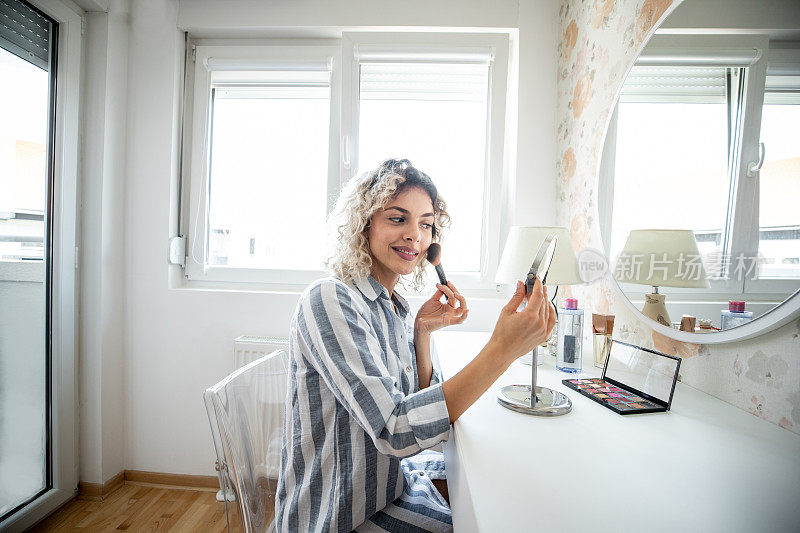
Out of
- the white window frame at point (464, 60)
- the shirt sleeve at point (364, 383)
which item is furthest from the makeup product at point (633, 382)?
the white window frame at point (464, 60)

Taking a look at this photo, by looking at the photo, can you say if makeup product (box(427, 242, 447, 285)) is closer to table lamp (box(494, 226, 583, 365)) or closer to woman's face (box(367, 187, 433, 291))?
woman's face (box(367, 187, 433, 291))

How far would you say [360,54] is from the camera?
192 centimetres

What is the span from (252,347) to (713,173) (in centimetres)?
178

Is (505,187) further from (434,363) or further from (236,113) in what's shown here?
(236,113)

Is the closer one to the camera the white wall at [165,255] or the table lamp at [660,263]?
the table lamp at [660,263]

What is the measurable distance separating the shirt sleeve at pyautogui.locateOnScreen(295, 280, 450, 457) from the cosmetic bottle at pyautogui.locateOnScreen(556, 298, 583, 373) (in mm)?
603

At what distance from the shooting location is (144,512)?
1.70m

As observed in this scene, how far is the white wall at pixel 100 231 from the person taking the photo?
1.76 metres

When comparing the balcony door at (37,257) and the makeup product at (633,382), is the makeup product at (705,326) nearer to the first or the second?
the makeup product at (633,382)

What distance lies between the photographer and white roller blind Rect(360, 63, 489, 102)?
1.94m

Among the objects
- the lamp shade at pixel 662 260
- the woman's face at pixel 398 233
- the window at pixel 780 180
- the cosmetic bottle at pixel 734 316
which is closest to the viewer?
the window at pixel 780 180

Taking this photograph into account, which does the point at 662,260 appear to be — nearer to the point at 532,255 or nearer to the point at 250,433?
the point at 532,255

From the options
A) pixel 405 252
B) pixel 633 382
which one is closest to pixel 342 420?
pixel 405 252

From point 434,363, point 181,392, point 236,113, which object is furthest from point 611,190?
point 181,392
